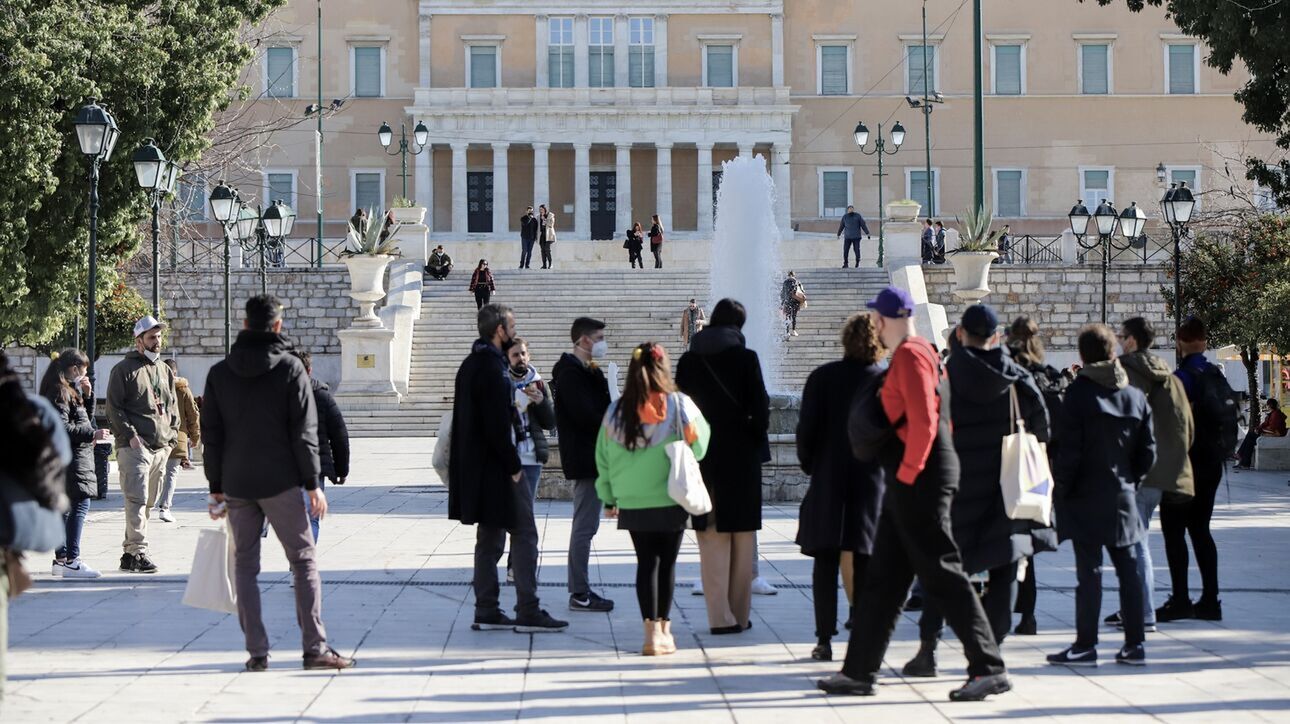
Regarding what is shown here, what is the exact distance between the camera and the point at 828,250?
39.8 m

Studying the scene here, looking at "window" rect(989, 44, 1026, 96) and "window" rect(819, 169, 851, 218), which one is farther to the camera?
"window" rect(989, 44, 1026, 96)

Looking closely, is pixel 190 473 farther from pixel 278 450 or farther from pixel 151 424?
pixel 278 450

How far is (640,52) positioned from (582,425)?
1858 inches

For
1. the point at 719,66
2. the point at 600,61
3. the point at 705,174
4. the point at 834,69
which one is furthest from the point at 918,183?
the point at 600,61

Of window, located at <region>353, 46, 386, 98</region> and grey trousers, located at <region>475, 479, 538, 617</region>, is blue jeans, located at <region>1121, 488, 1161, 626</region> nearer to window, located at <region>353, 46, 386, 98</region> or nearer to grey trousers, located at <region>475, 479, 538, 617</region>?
grey trousers, located at <region>475, 479, 538, 617</region>

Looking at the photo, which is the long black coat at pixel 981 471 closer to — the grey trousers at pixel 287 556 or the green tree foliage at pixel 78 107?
the grey trousers at pixel 287 556

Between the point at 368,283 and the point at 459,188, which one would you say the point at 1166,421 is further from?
the point at 459,188

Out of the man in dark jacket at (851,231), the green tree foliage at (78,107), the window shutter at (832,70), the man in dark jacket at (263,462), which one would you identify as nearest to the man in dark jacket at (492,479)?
the man in dark jacket at (263,462)

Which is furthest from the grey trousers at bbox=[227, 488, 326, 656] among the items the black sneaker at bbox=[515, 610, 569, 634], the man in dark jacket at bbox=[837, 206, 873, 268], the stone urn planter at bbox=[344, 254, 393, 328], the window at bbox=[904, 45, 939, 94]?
the window at bbox=[904, 45, 939, 94]

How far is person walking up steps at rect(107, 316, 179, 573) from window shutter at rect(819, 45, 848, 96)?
4598 centimetres

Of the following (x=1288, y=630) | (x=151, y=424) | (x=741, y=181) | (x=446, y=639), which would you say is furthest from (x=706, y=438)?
(x=741, y=181)

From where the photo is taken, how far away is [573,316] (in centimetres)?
3275

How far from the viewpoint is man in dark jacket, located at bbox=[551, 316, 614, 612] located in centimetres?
895

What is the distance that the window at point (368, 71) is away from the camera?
5453 cm
